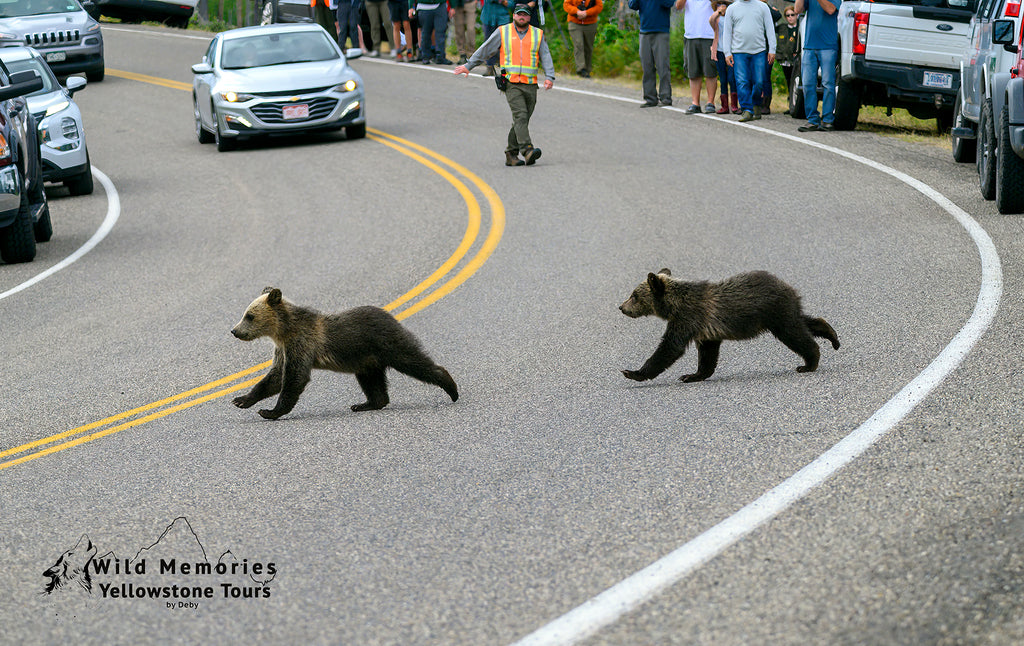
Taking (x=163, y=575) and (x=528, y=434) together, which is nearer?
(x=163, y=575)

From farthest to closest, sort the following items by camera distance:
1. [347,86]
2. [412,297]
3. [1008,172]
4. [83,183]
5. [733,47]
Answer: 1. [347,86]
2. [733,47]
3. [83,183]
4. [1008,172]
5. [412,297]

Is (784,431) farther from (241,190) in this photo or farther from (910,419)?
(241,190)

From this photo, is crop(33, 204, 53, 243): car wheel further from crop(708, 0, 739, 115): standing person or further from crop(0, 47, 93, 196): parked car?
crop(708, 0, 739, 115): standing person

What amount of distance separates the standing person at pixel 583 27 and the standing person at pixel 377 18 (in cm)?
521

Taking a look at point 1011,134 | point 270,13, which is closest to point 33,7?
point 270,13

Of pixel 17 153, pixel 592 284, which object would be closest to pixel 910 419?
pixel 592 284

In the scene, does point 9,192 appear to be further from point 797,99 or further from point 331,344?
point 797,99

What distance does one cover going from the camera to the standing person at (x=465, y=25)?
101 feet

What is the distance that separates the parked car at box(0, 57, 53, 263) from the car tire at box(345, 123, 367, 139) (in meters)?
6.89

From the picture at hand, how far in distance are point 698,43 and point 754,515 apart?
17.1 meters

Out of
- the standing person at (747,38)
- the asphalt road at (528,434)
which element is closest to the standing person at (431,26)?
the standing person at (747,38)

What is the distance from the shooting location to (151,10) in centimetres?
4500

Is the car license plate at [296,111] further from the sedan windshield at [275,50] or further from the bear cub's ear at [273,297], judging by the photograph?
the bear cub's ear at [273,297]

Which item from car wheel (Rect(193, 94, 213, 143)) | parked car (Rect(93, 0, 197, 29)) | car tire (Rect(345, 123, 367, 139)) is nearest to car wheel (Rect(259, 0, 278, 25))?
parked car (Rect(93, 0, 197, 29))
